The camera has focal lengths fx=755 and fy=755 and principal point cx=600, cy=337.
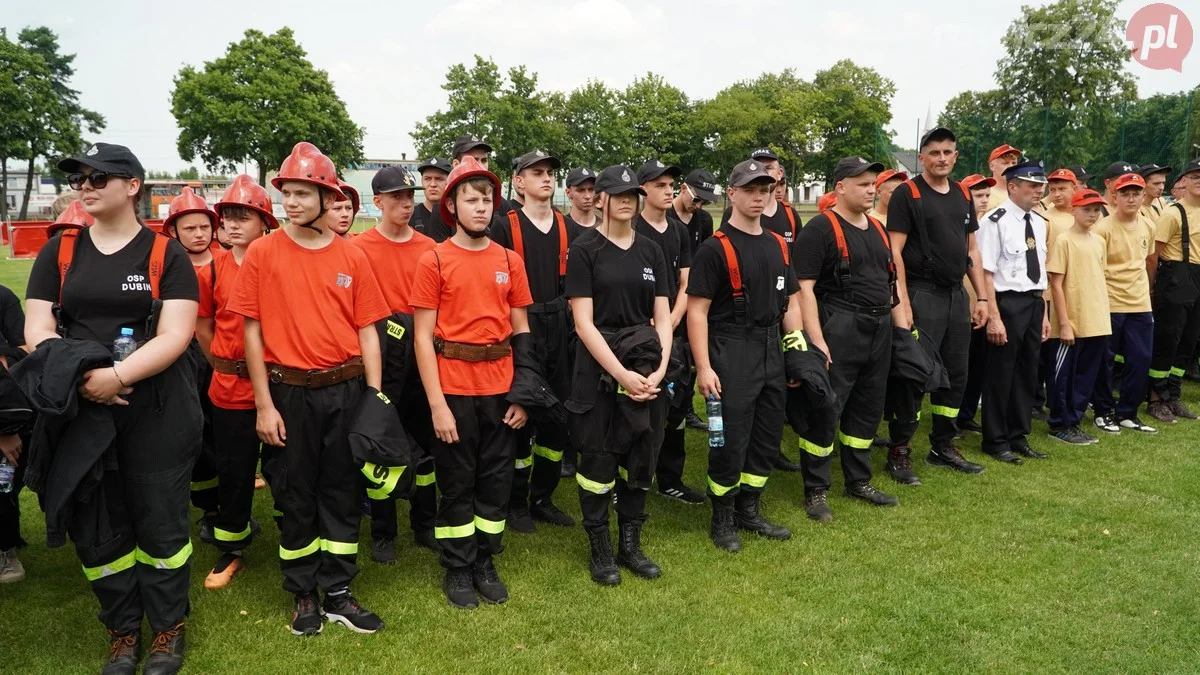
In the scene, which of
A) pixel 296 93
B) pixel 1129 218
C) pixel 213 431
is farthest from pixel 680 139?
pixel 213 431

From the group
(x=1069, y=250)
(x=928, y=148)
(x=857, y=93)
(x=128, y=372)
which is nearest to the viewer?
(x=128, y=372)

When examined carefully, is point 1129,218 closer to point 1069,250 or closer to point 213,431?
point 1069,250

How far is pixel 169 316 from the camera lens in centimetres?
343

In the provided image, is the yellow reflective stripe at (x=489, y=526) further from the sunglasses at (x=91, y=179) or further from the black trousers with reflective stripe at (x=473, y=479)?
the sunglasses at (x=91, y=179)

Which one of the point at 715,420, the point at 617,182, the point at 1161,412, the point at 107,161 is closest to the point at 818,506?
the point at 715,420

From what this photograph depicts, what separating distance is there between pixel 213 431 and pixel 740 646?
3.22 meters

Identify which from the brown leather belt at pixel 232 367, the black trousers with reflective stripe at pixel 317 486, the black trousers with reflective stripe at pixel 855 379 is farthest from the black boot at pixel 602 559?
the brown leather belt at pixel 232 367

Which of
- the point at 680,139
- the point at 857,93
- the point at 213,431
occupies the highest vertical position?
the point at 857,93

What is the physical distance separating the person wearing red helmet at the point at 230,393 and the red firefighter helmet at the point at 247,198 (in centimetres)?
1

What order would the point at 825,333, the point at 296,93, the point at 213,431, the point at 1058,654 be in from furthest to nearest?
1. the point at 296,93
2. the point at 825,333
3. the point at 213,431
4. the point at 1058,654

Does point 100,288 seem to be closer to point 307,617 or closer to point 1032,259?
point 307,617

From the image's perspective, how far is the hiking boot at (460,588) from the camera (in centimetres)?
418

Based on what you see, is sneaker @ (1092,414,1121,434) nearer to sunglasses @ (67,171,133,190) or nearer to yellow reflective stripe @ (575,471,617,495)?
yellow reflective stripe @ (575,471,617,495)

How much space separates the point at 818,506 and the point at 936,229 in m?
2.44
